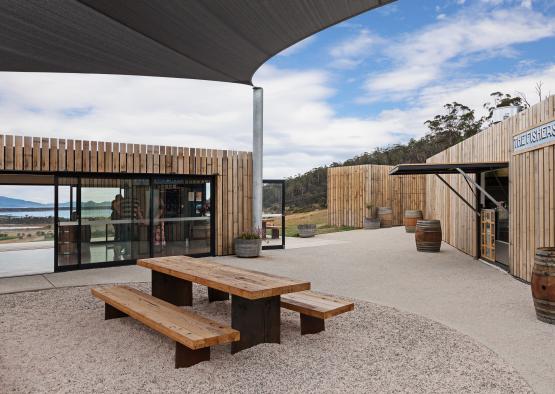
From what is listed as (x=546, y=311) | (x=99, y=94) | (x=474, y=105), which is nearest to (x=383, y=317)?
(x=546, y=311)

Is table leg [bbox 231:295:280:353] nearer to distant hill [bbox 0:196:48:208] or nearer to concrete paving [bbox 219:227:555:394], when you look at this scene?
concrete paving [bbox 219:227:555:394]

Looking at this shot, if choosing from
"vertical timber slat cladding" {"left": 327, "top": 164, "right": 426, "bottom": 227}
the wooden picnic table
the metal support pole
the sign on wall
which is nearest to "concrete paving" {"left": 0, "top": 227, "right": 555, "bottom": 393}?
the metal support pole

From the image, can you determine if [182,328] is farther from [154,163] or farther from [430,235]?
[430,235]

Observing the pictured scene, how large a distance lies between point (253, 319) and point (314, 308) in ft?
1.99

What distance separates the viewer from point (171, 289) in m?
5.46

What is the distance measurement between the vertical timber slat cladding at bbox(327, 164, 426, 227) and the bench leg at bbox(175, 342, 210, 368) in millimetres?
15437

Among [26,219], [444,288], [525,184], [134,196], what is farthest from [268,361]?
[26,219]

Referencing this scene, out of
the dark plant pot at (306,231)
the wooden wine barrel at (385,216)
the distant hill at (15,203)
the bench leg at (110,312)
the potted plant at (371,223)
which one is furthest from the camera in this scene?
the wooden wine barrel at (385,216)

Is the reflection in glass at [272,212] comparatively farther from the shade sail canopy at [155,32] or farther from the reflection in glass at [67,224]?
the shade sail canopy at [155,32]

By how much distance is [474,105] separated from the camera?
29.5 metres

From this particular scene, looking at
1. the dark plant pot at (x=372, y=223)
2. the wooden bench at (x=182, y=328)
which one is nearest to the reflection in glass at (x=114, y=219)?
the wooden bench at (x=182, y=328)

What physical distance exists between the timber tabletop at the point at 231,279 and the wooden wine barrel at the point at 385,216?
1412cm

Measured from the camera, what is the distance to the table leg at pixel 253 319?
391cm

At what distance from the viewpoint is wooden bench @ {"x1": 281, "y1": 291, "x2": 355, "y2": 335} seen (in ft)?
13.4
